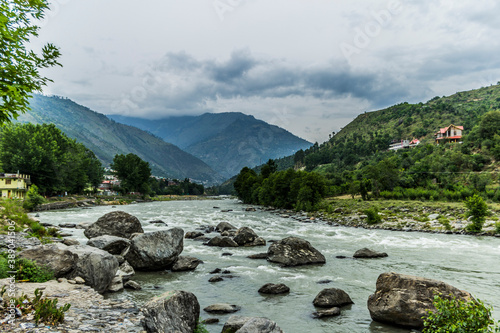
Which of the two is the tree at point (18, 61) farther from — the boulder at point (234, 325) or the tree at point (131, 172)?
the tree at point (131, 172)

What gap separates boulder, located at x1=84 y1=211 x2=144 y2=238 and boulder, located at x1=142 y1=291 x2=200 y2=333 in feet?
56.1

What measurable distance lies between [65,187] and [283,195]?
6016 cm

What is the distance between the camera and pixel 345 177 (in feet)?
395

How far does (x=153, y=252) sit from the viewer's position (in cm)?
1950

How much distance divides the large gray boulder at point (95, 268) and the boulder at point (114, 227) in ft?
33.6

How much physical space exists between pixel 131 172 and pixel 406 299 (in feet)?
429

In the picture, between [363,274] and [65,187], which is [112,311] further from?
[65,187]

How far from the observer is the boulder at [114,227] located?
83.1 ft

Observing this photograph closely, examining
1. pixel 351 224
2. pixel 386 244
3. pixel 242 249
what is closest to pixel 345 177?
pixel 351 224

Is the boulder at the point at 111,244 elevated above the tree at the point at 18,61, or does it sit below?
below

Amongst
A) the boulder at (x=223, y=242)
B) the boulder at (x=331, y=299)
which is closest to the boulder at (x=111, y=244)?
the boulder at (x=223, y=242)

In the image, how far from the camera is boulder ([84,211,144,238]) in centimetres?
2534

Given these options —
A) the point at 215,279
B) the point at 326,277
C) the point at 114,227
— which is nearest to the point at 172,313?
the point at 215,279

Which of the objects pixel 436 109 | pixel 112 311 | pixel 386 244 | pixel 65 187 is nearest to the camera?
pixel 112 311
